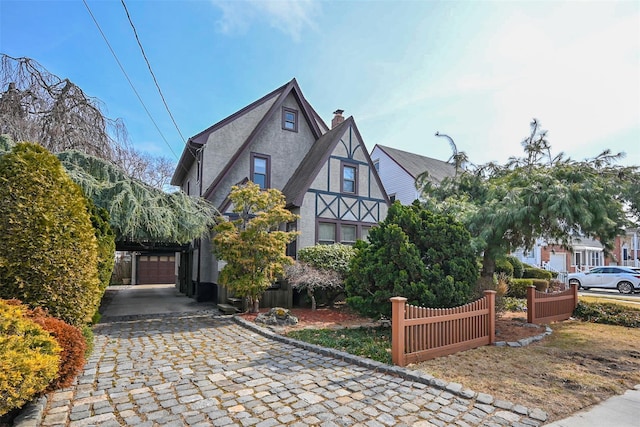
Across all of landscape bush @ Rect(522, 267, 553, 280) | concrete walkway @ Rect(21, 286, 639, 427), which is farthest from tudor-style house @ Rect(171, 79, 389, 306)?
landscape bush @ Rect(522, 267, 553, 280)

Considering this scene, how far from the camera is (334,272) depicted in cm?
1096

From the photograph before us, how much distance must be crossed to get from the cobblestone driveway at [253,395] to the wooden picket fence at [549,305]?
5.90 meters

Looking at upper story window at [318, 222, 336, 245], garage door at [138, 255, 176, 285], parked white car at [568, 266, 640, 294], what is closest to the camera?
upper story window at [318, 222, 336, 245]

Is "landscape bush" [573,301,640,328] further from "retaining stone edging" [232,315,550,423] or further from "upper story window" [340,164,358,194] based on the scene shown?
"upper story window" [340,164,358,194]

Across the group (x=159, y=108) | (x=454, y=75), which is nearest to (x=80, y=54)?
(x=159, y=108)

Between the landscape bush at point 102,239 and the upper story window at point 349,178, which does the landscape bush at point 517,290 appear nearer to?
the upper story window at point 349,178

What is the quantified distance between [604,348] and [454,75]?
7.08 metres

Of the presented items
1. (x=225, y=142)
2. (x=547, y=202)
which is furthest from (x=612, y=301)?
(x=225, y=142)

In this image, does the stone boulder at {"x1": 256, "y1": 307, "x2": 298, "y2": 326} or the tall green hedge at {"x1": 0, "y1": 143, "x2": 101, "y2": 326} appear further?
the stone boulder at {"x1": 256, "y1": 307, "x2": 298, "y2": 326}

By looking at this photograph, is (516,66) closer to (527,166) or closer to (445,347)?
(527,166)

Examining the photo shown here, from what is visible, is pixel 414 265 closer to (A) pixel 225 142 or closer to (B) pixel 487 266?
(B) pixel 487 266

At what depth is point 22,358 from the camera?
132 inches

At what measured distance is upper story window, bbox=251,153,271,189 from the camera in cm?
1414

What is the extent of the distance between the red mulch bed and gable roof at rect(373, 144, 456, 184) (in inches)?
543
